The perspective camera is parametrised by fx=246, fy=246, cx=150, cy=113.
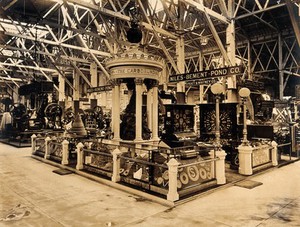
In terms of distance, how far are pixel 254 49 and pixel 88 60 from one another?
14.8 metres

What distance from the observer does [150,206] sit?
5.58 meters

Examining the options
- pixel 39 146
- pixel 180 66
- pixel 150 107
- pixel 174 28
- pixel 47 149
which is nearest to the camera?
pixel 150 107

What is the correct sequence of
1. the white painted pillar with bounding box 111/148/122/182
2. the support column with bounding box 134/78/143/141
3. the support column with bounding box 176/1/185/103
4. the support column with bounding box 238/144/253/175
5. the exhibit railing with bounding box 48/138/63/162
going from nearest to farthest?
the white painted pillar with bounding box 111/148/122/182, the support column with bounding box 238/144/253/175, the support column with bounding box 134/78/143/141, the exhibit railing with bounding box 48/138/63/162, the support column with bounding box 176/1/185/103

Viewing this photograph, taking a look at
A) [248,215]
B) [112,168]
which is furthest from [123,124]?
[248,215]

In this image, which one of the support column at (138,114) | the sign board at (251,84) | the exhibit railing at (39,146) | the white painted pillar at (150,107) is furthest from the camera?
the exhibit railing at (39,146)

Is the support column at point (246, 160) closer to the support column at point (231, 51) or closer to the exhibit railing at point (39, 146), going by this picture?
the support column at point (231, 51)

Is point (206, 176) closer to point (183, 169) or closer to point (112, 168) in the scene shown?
point (183, 169)

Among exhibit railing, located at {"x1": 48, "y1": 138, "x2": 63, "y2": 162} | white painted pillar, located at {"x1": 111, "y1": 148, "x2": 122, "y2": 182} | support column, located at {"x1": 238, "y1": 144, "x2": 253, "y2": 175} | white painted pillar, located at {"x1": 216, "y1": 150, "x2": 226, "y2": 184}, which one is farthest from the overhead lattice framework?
white painted pillar, located at {"x1": 111, "y1": 148, "x2": 122, "y2": 182}

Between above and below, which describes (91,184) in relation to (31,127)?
below

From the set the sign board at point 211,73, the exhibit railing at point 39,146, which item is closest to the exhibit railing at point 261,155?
the sign board at point 211,73

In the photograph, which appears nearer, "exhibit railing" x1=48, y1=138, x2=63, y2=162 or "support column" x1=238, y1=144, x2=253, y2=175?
"support column" x1=238, y1=144, x2=253, y2=175

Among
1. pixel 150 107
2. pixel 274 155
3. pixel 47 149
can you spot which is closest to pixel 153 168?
pixel 150 107

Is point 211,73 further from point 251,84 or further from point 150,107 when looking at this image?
point 150,107

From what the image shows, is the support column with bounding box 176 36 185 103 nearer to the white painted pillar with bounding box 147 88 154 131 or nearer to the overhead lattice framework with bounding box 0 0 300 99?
the overhead lattice framework with bounding box 0 0 300 99
